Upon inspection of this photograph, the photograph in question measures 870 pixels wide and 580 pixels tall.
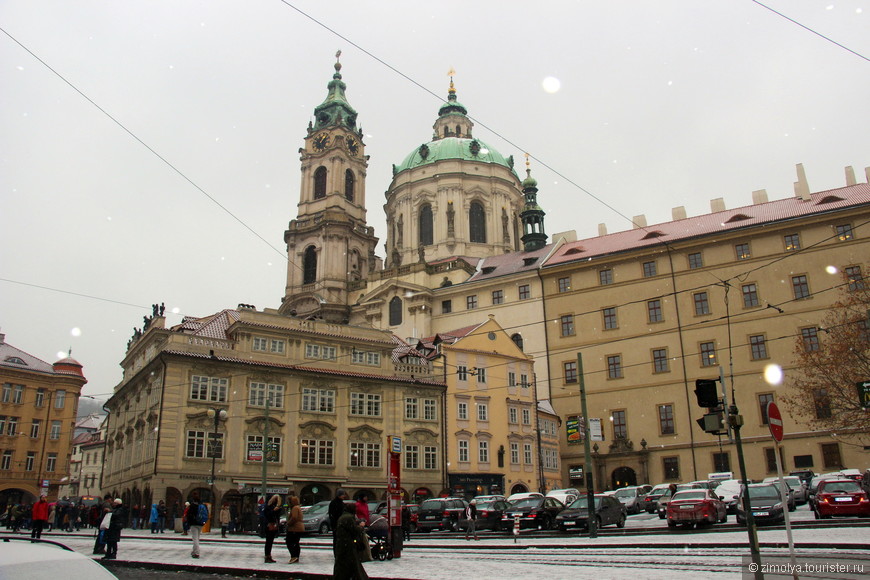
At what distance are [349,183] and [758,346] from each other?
48.9 metres

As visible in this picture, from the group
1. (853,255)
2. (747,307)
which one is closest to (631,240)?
(747,307)

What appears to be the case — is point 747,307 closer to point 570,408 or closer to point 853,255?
point 853,255

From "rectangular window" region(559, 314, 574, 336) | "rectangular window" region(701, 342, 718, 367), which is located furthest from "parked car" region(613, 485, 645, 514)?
"rectangular window" region(559, 314, 574, 336)

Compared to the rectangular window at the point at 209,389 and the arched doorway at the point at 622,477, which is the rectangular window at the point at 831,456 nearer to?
the arched doorway at the point at 622,477

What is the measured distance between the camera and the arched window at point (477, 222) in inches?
3310

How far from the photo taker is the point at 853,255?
171ft

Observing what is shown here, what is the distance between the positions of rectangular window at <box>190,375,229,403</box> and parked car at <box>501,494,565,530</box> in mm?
18752

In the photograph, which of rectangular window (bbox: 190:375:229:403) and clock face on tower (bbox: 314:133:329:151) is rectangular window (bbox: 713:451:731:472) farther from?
clock face on tower (bbox: 314:133:329:151)

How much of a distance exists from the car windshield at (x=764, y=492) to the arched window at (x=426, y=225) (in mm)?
61555

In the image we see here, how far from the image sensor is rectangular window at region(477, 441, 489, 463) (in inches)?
1946

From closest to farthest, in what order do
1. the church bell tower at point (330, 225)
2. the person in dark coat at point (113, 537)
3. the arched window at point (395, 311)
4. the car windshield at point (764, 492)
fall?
1. the person in dark coat at point (113, 537)
2. the car windshield at point (764, 492)
3. the arched window at point (395, 311)
4. the church bell tower at point (330, 225)

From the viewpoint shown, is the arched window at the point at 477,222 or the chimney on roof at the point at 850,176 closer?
the chimney on roof at the point at 850,176

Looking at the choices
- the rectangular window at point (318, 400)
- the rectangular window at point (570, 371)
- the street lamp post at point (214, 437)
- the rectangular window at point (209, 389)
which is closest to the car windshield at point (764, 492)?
the street lamp post at point (214, 437)

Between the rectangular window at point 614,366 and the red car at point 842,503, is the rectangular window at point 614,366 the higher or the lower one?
the higher one
